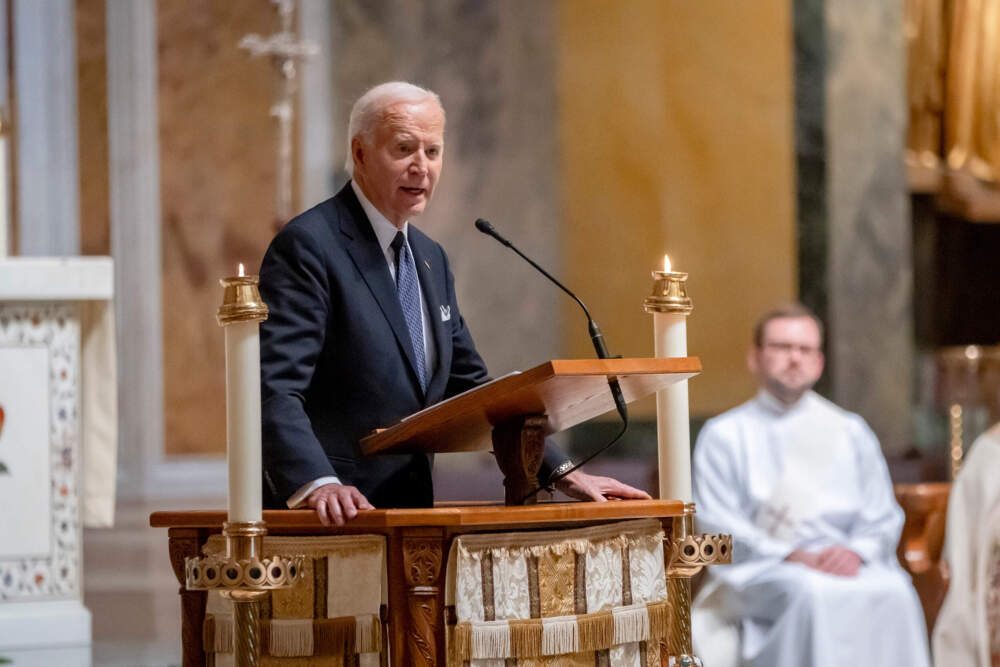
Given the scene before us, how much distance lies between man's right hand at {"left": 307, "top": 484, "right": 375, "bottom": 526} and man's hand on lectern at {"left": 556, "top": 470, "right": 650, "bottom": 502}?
50 centimetres

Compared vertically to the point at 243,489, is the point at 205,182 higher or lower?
higher

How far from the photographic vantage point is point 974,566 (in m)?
5.64

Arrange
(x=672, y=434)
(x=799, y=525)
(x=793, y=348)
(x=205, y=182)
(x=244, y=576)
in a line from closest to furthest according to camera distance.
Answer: (x=244, y=576) < (x=672, y=434) < (x=799, y=525) < (x=793, y=348) < (x=205, y=182)

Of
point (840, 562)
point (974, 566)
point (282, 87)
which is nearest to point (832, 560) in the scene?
point (840, 562)

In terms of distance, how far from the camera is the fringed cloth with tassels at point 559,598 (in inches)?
95.6

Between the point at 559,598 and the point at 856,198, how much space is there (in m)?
5.25

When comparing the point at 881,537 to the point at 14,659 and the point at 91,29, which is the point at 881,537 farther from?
the point at 91,29

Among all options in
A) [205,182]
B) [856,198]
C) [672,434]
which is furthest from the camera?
[856,198]

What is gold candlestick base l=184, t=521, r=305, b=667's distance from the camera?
2354 mm

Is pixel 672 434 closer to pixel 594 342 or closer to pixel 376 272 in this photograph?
pixel 594 342

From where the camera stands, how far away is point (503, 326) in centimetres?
738

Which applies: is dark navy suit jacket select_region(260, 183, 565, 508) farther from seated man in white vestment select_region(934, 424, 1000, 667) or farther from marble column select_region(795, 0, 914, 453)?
marble column select_region(795, 0, 914, 453)

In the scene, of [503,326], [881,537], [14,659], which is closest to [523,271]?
[503,326]

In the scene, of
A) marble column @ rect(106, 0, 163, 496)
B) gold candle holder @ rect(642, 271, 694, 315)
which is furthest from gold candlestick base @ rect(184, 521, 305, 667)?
marble column @ rect(106, 0, 163, 496)
